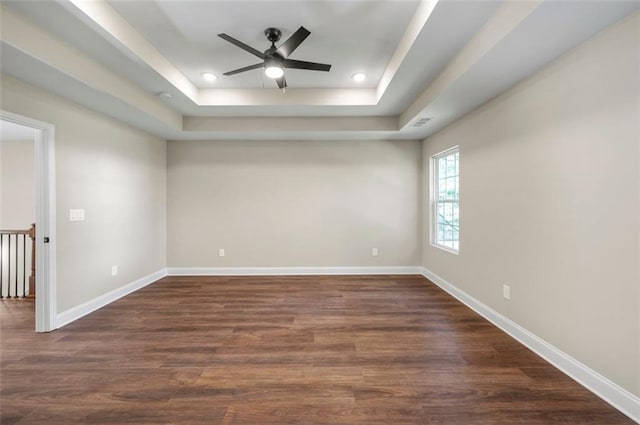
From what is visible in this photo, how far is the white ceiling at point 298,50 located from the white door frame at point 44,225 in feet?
1.80

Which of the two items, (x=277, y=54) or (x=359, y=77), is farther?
(x=359, y=77)

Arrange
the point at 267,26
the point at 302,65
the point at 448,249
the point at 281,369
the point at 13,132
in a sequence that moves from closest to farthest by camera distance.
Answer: the point at 281,369 → the point at 267,26 → the point at 302,65 → the point at 448,249 → the point at 13,132

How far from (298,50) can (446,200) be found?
299 centimetres

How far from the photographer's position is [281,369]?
81.0 inches

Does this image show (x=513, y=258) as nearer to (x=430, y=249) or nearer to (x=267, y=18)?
Result: (x=430, y=249)

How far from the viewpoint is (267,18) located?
2227 millimetres

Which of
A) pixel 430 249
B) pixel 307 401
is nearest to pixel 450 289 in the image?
pixel 430 249

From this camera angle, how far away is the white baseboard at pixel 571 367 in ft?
5.28

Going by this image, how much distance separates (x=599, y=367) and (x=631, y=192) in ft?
3.83

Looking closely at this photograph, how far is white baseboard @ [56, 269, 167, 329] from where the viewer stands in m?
2.83

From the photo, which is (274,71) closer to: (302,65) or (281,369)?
(302,65)

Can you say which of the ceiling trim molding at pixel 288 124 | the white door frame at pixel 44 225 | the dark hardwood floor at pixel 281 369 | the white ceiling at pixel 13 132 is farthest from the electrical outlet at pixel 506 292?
the white ceiling at pixel 13 132

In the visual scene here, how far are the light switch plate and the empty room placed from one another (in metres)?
0.06

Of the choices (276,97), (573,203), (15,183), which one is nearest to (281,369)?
(573,203)
